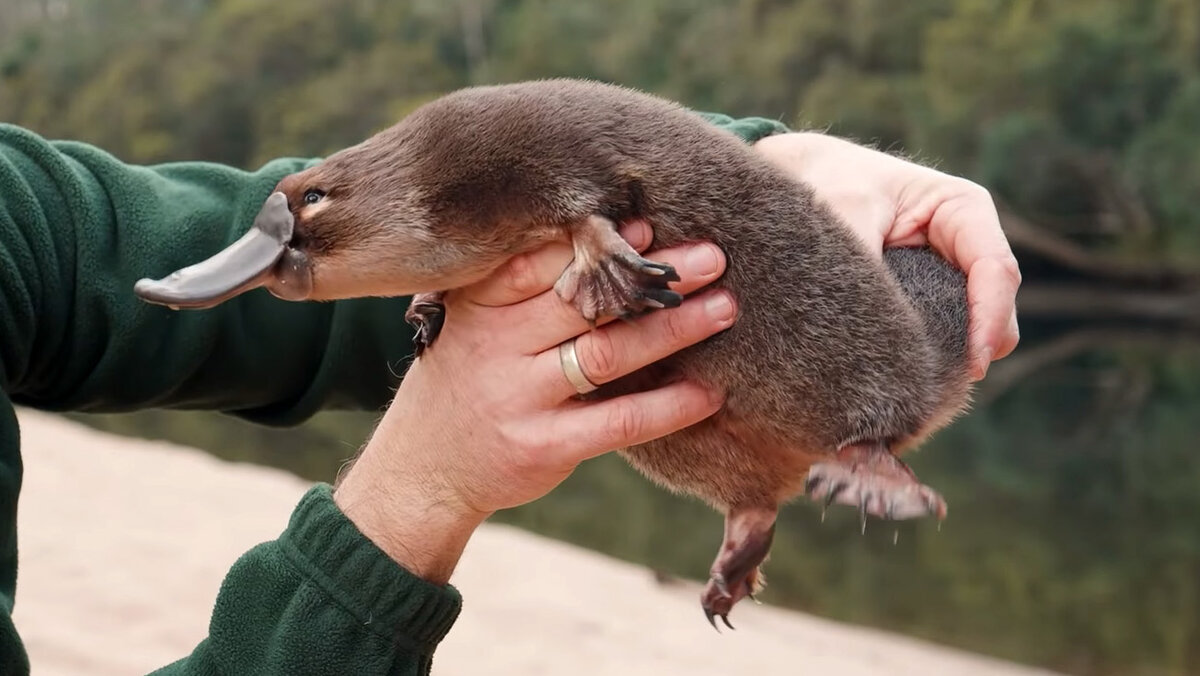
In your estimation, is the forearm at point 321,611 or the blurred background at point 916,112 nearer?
the forearm at point 321,611

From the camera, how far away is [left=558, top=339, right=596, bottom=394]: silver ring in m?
1.58

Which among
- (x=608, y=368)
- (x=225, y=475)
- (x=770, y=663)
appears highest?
(x=608, y=368)

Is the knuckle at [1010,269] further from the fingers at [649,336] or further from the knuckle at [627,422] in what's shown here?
the knuckle at [627,422]

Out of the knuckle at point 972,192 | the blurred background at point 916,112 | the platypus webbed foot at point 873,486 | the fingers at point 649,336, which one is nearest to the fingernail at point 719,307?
the fingers at point 649,336

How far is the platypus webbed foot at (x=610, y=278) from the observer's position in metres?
1.44

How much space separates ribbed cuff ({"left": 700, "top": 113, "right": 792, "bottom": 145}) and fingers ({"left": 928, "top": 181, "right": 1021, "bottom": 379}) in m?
0.38

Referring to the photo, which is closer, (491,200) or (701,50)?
(491,200)

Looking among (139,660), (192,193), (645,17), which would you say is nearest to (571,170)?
(192,193)

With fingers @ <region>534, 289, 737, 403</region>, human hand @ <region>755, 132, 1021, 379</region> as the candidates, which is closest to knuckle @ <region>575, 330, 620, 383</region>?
fingers @ <region>534, 289, 737, 403</region>

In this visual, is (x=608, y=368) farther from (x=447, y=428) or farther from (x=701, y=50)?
(x=701, y=50)

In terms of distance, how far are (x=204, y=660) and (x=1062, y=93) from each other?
2316 centimetres

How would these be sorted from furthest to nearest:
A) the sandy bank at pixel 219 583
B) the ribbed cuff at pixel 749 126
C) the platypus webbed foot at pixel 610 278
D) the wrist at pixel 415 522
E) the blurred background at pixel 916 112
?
the blurred background at pixel 916 112 < the sandy bank at pixel 219 583 < the ribbed cuff at pixel 749 126 < the wrist at pixel 415 522 < the platypus webbed foot at pixel 610 278

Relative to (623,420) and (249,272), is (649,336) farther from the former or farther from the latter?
(249,272)

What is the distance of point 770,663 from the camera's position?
5.07 metres
